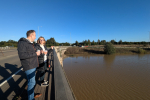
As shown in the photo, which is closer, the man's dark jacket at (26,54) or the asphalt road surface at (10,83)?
the man's dark jacket at (26,54)

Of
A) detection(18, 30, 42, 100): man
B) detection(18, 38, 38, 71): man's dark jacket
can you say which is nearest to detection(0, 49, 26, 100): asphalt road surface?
detection(18, 30, 42, 100): man

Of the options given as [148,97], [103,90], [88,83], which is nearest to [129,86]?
[148,97]

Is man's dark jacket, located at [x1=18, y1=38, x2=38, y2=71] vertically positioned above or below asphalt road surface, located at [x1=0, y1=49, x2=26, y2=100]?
above

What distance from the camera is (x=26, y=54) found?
154cm

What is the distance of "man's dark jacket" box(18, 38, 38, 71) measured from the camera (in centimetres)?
150

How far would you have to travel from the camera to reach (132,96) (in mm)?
5320

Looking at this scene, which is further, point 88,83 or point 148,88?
point 88,83

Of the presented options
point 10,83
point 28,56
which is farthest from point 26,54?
point 10,83

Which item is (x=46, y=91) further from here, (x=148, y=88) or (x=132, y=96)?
(x=148, y=88)

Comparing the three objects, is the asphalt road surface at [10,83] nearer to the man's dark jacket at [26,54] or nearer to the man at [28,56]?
the man at [28,56]

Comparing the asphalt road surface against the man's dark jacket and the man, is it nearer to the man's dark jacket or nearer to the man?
the man

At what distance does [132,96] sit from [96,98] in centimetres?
244

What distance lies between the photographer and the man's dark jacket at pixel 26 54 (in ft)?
4.93

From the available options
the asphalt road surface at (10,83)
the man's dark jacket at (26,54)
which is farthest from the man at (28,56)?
the asphalt road surface at (10,83)
